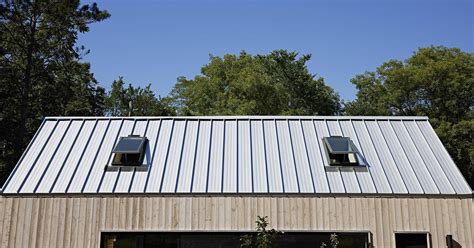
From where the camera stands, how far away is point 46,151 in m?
12.9

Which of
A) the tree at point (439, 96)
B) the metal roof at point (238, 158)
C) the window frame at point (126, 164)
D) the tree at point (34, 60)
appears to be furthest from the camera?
the tree at point (439, 96)

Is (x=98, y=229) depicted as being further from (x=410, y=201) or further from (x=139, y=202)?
(x=410, y=201)

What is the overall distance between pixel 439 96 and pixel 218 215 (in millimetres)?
24854

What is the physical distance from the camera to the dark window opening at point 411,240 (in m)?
11.2

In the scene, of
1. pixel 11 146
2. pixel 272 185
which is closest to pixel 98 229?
pixel 272 185

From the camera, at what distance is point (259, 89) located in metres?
30.9

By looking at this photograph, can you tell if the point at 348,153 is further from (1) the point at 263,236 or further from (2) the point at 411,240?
(1) the point at 263,236

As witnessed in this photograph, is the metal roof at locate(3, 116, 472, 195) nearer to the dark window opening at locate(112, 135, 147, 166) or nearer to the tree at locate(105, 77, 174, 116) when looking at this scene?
the dark window opening at locate(112, 135, 147, 166)

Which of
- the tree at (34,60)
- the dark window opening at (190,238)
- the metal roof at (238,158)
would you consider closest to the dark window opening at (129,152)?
the metal roof at (238,158)

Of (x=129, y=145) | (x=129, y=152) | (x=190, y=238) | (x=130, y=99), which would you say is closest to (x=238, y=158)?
(x=190, y=238)

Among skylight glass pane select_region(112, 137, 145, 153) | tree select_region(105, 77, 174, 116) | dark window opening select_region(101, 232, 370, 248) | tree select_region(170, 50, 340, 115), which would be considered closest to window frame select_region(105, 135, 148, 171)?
skylight glass pane select_region(112, 137, 145, 153)

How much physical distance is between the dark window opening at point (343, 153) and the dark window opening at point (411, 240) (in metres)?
2.19

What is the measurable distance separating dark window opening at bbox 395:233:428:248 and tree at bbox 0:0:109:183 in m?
20.0

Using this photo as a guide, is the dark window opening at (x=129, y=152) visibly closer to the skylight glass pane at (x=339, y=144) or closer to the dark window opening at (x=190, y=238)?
the dark window opening at (x=190, y=238)
